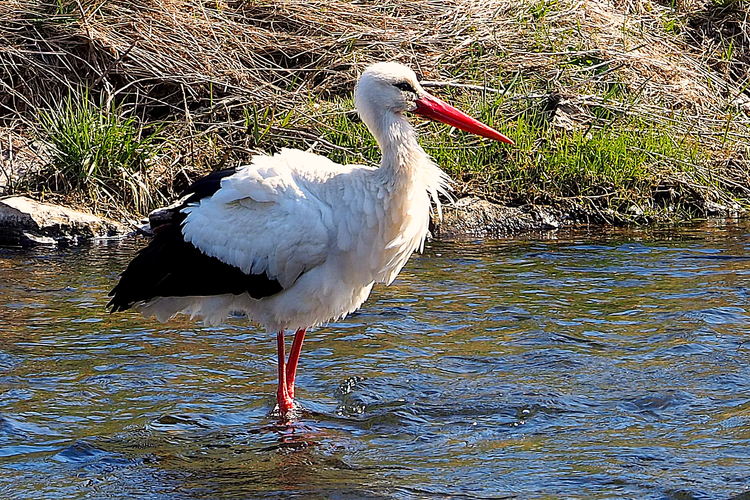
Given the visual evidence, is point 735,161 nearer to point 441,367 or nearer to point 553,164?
point 553,164

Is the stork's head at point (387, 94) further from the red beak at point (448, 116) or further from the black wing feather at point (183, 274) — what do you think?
the black wing feather at point (183, 274)

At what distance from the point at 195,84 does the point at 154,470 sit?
18.4ft

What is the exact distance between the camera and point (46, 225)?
27.0 feet

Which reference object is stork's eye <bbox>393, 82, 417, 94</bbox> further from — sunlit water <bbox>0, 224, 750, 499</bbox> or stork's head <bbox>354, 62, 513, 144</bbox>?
sunlit water <bbox>0, 224, 750, 499</bbox>

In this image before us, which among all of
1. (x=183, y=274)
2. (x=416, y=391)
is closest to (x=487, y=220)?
(x=416, y=391)

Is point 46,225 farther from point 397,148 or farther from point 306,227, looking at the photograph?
point 397,148

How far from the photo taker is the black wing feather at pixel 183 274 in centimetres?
505

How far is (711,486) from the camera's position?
395 centimetres

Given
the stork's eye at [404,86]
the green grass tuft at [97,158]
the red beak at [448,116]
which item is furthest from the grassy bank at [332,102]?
the stork's eye at [404,86]

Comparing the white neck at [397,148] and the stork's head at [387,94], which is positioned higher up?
the stork's head at [387,94]

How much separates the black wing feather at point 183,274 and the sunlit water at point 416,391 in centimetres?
46

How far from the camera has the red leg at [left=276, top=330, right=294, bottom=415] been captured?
5.05m

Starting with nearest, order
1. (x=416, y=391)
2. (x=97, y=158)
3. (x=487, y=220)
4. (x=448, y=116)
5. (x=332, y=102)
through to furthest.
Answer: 1. (x=448, y=116)
2. (x=416, y=391)
3. (x=97, y=158)
4. (x=487, y=220)
5. (x=332, y=102)

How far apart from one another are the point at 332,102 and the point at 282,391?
4821mm
